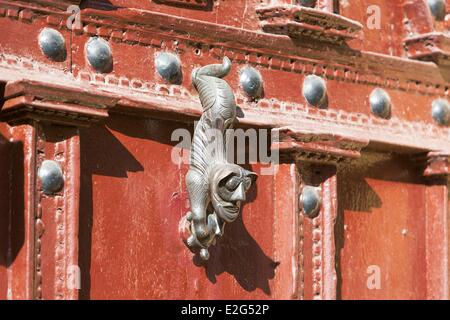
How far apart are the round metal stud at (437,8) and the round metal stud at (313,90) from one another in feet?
3.44

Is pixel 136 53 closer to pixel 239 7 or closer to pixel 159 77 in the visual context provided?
pixel 159 77

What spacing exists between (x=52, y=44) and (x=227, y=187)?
100 centimetres

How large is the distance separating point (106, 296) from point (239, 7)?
65.2 inches

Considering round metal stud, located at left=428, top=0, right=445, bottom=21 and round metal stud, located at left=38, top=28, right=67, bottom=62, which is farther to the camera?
round metal stud, located at left=428, top=0, right=445, bottom=21

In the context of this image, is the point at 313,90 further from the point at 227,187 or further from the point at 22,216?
the point at 22,216

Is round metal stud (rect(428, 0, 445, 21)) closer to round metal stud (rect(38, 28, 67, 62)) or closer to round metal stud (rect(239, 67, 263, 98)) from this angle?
round metal stud (rect(239, 67, 263, 98))

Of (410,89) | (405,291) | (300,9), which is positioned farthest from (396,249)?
(300,9)

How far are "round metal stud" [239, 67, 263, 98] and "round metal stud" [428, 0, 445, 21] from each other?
1457mm

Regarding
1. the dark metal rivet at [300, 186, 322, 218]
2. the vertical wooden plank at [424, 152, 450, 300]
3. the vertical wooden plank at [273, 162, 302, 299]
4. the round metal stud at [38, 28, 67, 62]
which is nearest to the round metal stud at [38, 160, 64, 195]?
the round metal stud at [38, 28, 67, 62]

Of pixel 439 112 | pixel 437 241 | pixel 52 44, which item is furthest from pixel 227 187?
pixel 439 112

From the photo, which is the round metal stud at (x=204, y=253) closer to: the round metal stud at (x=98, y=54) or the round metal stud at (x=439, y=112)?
the round metal stud at (x=98, y=54)

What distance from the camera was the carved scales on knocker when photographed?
7.50m

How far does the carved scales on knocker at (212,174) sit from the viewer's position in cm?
750

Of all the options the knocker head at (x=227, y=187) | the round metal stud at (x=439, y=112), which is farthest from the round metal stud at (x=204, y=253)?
the round metal stud at (x=439, y=112)
